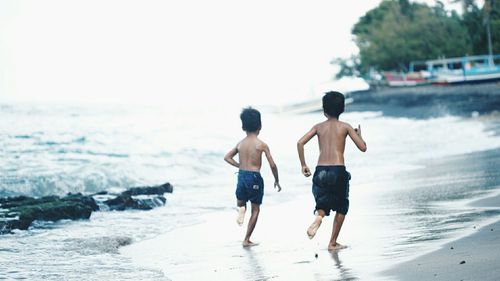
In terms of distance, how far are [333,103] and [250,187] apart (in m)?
1.51

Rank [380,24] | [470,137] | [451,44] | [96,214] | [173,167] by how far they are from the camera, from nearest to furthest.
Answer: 1. [96,214]
2. [173,167]
3. [470,137]
4. [451,44]
5. [380,24]

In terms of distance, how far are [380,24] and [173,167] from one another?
81983 mm

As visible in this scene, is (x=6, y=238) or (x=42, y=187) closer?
(x=6, y=238)

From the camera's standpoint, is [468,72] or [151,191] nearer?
[151,191]

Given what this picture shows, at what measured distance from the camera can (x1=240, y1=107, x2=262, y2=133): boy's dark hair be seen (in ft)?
28.4

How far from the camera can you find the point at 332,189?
293 inches

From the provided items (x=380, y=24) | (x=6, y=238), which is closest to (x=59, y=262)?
(x=6, y=238)

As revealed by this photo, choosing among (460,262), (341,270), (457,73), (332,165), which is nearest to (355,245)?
(332,165)

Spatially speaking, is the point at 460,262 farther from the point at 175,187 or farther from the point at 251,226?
the point at 175,187

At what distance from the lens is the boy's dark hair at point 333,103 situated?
7.49 meters

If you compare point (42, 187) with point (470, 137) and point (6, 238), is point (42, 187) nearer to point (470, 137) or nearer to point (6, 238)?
point (6, 238)

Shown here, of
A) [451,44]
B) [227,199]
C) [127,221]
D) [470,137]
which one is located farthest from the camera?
[451,44]

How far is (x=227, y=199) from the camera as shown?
13.5 m

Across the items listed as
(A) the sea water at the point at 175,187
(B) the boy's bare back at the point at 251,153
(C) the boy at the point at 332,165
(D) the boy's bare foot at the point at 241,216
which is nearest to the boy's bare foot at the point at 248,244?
(D) the boy's bare foot at the point at 241,216
